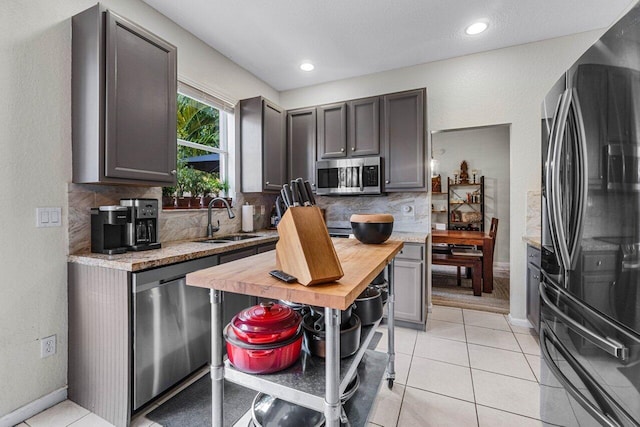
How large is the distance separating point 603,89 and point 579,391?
3.63 feet

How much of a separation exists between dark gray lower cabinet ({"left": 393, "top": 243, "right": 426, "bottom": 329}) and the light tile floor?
132 millimetres

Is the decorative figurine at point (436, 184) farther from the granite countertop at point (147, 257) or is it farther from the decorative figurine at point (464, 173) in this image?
the granite countertop at point (147, 257)

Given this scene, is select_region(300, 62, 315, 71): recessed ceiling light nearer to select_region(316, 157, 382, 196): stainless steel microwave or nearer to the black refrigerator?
select_region(316, 157, 382, 196): stainless steel microwave

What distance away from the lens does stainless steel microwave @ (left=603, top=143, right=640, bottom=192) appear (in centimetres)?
87

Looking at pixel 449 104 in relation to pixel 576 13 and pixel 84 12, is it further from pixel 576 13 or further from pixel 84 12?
pixel 84 12

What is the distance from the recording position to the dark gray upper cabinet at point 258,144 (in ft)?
10.8

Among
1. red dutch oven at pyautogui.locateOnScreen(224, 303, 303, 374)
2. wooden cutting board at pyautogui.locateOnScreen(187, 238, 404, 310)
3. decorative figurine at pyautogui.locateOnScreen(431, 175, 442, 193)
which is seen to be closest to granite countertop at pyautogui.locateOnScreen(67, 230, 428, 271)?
wooden cutting board at pyautogui.locateOnScreen(187, 238, 404, 310)

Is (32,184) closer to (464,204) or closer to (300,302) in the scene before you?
(300,302)

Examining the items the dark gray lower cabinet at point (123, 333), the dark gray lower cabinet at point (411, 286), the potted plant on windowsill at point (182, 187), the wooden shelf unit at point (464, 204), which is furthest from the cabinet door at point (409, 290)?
the wooden shelf unit at point (464, 204)

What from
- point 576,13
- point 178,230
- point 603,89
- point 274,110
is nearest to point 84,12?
point 178,230

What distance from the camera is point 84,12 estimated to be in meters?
1.82

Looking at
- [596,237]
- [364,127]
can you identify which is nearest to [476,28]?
[364,127]

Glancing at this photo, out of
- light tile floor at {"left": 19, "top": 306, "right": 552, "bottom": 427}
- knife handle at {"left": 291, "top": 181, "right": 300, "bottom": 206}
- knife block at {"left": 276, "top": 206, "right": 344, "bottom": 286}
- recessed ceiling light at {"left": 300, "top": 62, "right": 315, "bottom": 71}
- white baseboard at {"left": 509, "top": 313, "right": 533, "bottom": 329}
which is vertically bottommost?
light tile floor at {"left": 19, "top": 306, "right": 552, "bottom": 427}

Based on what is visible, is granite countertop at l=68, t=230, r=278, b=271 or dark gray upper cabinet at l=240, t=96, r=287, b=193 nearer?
granite countertop at l=68, t=230, r=278, b=271
